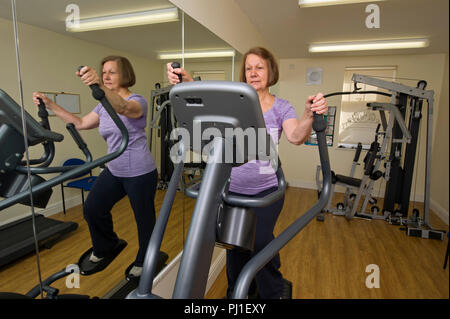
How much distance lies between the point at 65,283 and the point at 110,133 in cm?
60

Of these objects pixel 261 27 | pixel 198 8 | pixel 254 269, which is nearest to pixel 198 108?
pixel 254 269

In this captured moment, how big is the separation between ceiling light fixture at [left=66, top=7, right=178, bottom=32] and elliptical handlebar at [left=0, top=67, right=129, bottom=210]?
170 mm

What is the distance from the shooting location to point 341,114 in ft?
15.5

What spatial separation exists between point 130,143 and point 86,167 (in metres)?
0.22

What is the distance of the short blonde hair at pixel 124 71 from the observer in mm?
1105

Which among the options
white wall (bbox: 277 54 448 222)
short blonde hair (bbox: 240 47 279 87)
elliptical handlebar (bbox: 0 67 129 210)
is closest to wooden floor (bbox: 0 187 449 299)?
elliptical handlebar (bbox: 0 67 129 210)

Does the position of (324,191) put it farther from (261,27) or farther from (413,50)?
(413,50)

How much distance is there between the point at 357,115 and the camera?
466cm

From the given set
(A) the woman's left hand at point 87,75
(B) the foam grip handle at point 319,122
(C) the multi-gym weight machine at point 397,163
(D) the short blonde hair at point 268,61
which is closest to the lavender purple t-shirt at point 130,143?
(A) the woman's left hand at point 87,75

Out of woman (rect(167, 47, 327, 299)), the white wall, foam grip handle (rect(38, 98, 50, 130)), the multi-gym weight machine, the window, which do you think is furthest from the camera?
the window

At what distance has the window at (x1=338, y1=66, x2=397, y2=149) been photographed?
15.0 feet
